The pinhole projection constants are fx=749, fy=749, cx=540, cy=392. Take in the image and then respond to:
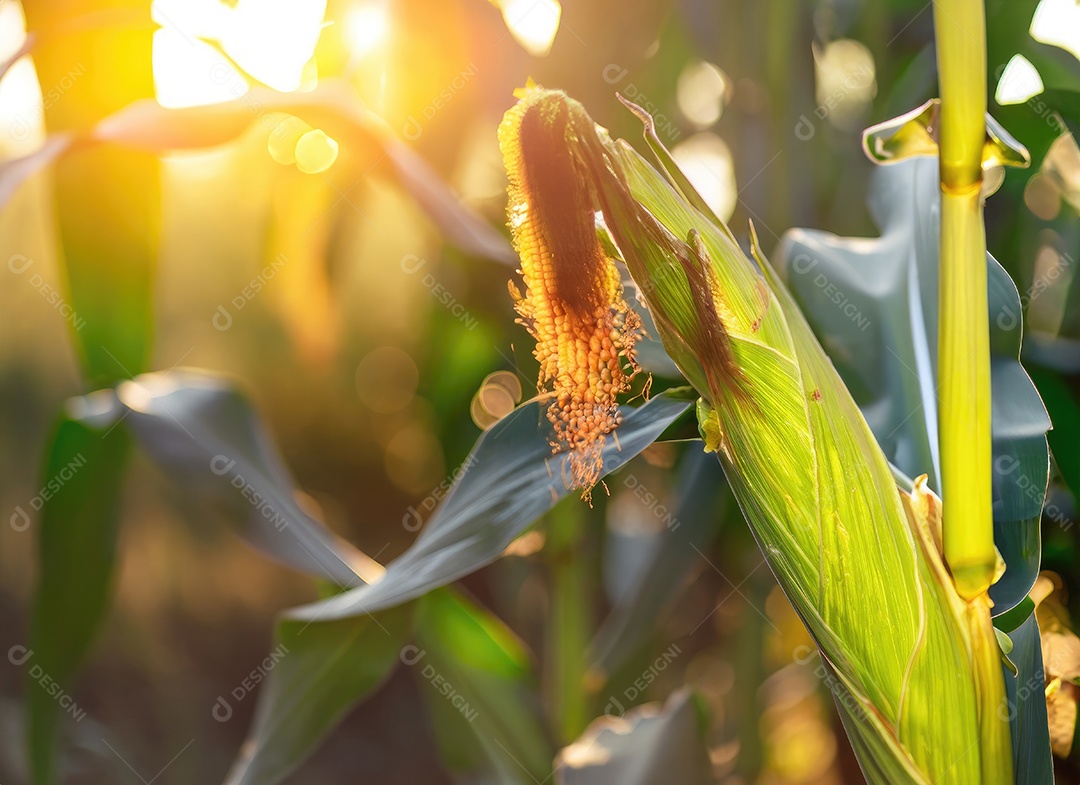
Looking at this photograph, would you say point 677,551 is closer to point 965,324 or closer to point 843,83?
point 965,324

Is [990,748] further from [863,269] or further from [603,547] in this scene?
[603,547]

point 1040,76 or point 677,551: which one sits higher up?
point 1040,76

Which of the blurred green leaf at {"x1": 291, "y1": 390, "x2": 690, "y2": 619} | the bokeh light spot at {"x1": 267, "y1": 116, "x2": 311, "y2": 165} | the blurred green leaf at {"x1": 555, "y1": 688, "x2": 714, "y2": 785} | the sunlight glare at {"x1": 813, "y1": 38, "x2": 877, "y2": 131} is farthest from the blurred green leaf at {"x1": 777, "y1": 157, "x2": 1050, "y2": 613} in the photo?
the bokeh light spot at {"x1": 267, "y1": 116, "x2": 311, "y2": 165}

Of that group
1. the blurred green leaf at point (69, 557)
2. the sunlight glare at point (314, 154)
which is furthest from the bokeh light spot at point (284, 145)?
the blurred green leaf at point (69, 557)

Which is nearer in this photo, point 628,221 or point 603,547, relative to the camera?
point 628,221

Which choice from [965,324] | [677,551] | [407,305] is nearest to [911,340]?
[965,324]

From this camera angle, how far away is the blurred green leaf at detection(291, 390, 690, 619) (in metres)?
0.33

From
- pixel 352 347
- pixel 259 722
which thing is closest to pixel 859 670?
pixel 259 722

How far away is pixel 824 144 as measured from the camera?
2.87 feet

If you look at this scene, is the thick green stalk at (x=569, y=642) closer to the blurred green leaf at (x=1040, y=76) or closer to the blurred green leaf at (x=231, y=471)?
the blurred green leaf at (x=231, y=471)

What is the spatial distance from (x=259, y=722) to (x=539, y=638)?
0.79 m

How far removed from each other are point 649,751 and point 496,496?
0.32 m

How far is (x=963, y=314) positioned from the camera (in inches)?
9.7

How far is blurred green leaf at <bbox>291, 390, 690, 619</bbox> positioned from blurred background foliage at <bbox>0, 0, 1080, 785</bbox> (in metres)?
0.05
